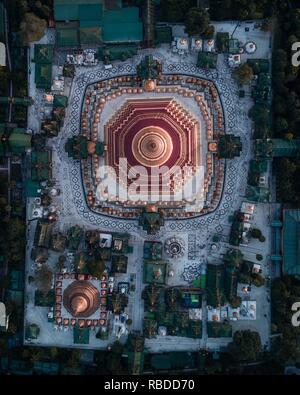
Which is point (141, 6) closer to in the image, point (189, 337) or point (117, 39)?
point (117, 39)

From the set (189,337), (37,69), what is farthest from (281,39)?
(189,337)

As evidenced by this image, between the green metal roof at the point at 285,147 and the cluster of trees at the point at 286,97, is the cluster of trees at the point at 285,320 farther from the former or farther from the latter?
the green metal roof at the point at 285,147

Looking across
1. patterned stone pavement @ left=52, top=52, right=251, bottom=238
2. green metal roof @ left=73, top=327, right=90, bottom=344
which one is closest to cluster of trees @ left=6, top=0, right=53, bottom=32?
patterned stone pavement @ left=52, top=52, right=251, bottom=238

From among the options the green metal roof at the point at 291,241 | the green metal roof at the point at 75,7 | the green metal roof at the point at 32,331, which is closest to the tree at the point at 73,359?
the green metal roof at the point at 32,331

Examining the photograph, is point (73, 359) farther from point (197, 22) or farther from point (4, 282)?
point (197, 22)

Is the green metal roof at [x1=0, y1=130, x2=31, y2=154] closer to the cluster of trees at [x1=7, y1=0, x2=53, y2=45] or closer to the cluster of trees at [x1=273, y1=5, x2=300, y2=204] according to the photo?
the cluster of trees at [x1=7, y1=0, x2=53, y2=45]
